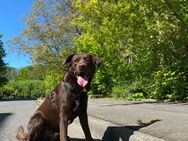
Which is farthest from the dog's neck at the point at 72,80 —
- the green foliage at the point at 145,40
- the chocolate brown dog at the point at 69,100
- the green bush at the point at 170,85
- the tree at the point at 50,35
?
the tree at the point at 50,35

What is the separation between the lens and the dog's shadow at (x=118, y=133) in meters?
6.04

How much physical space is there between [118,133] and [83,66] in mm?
1273

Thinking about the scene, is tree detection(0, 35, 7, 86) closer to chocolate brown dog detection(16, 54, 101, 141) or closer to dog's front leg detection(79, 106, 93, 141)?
chocolate brown dog detection(16, 54, 101, 141)

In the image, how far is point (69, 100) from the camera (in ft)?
18.9

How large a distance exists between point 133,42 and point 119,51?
4.76ft

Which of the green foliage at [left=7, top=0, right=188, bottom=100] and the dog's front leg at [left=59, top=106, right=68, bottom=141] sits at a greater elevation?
the green foliage at [left=7, top=0, right=188, bottom=100]

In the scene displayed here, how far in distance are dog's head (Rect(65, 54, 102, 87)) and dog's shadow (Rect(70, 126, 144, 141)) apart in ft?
3.12

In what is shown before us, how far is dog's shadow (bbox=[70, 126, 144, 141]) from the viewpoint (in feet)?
19.8

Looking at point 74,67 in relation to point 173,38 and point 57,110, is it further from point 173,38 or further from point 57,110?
point 173,38

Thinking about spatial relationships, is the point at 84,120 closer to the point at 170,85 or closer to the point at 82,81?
the point at 82,81

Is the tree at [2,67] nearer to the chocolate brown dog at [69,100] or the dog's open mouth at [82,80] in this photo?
the chocolate brown dog at [69,100]

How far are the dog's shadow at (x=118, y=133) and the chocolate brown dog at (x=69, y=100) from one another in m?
0.44

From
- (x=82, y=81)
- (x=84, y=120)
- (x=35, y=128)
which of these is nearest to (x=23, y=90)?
(x=35, y=128)

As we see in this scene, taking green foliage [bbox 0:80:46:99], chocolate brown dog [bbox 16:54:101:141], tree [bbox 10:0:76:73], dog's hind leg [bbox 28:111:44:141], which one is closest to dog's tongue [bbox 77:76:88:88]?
chocolate brown dog [bbox 16:54:101:141]
